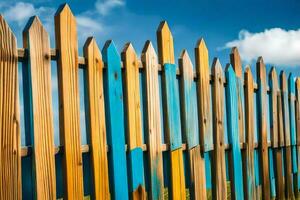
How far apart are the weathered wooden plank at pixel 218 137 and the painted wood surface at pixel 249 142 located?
1.92ft

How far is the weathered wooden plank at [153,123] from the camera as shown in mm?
4465

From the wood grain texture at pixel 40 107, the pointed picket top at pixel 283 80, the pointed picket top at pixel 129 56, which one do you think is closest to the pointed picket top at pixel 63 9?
the wood grain texture at pixel 40 107

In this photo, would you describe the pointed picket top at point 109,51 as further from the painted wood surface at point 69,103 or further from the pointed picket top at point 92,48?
the painted wood surface at point 69,103

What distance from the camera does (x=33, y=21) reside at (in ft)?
11.8

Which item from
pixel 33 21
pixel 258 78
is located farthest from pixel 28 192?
pixel 258 78

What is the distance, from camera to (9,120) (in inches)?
133

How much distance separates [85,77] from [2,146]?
0.88 meters

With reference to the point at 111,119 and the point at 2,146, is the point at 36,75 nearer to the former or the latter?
the point at 2,146

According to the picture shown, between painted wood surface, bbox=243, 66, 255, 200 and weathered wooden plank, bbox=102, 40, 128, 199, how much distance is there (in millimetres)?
2336

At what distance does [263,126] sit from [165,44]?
2.42 m

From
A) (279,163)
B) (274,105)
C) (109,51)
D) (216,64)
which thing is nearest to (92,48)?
(109,51)

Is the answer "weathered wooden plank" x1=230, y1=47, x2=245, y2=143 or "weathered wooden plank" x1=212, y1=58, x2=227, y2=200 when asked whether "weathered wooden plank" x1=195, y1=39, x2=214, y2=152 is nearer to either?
"weathered wooden plank" x1=212, y1=58, x2=227, y2=200

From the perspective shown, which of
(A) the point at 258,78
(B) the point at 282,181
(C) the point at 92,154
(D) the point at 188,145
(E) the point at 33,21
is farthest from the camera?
(B) the point at 282,181

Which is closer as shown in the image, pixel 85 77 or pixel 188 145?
pixel 85 77
